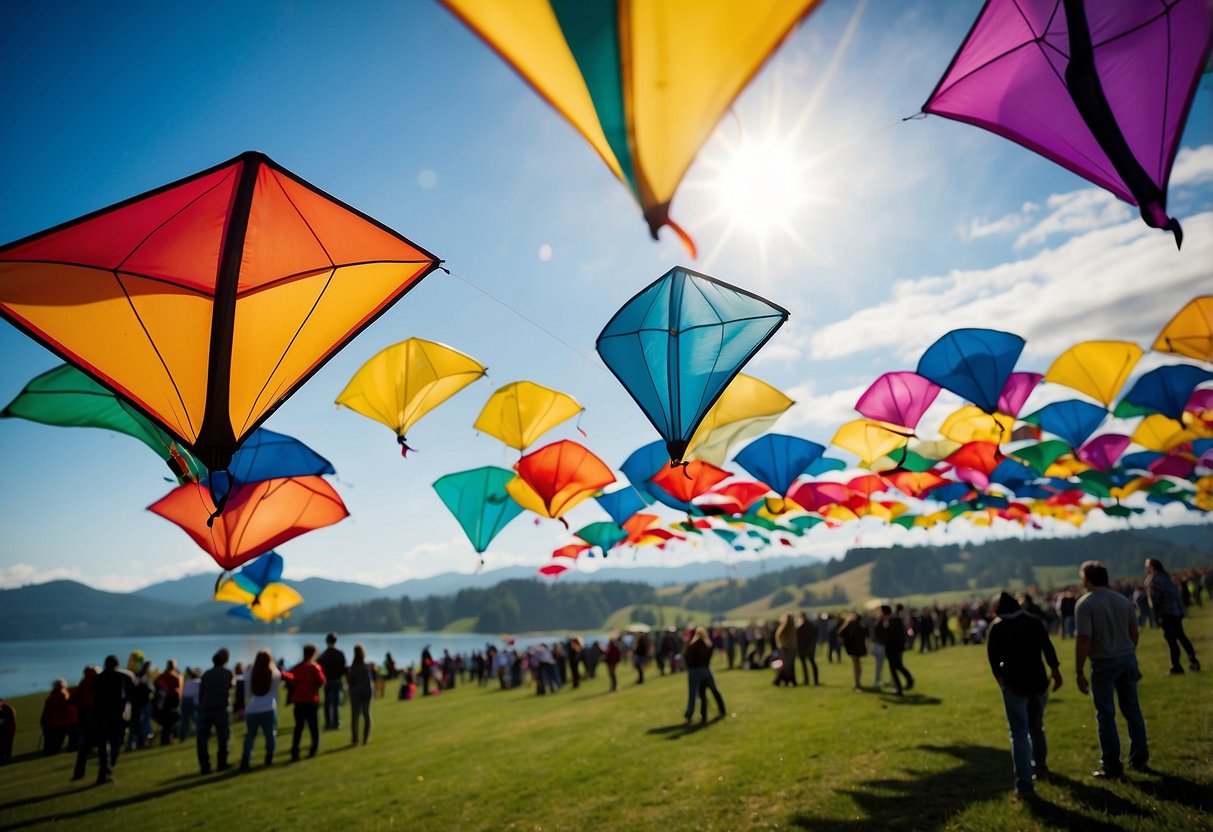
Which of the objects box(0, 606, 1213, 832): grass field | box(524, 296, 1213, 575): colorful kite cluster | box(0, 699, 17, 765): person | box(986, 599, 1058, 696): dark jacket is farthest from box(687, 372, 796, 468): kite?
box(0, 699, 17, 765): person

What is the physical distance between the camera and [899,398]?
12.8 meters

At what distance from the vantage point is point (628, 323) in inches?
315

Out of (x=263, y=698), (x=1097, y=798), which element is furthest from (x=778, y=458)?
(x=263, y=698)

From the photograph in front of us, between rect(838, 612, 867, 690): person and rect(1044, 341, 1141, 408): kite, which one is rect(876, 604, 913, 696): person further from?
rect(1044, 341, 1141, 408): kite

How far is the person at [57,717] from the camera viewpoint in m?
13.5

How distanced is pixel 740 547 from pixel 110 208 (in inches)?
1176

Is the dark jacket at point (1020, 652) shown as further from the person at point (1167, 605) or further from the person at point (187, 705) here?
the person at point (187, 705)

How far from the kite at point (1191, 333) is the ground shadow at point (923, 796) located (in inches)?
325

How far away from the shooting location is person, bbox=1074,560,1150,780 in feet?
17.5

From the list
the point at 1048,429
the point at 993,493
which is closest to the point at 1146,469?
the point at 993,493

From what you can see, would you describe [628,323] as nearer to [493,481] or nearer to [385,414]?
[385,414]

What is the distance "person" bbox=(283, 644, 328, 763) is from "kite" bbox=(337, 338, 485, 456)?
3969 millimetres

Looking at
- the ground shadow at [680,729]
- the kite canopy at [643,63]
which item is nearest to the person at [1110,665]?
the kite canopy at [643,63]

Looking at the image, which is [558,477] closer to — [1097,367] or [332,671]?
[332,671]
